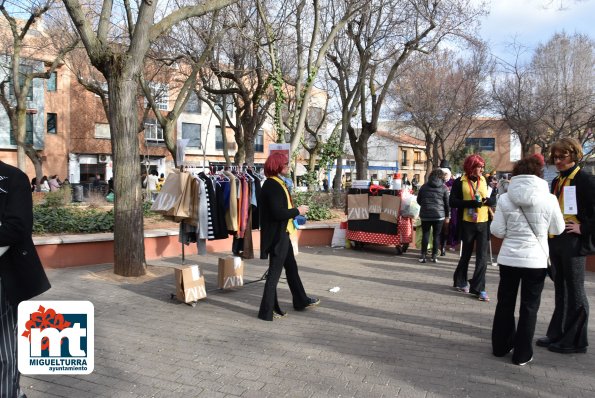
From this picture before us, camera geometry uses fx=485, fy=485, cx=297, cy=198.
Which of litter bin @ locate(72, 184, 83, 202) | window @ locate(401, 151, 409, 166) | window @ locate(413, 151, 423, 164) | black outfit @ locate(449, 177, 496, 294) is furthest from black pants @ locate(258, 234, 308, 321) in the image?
window @ locate(413, 151, 423, 164)

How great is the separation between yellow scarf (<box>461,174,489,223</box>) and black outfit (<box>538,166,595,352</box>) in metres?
1.93

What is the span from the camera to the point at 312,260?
30.5ft

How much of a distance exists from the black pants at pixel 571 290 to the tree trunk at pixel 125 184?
5573mm

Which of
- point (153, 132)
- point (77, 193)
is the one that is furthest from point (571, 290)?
point (153, 132)

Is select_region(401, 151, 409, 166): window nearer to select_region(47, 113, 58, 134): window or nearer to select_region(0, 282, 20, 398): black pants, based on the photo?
select_region(47, 113, 58, 134): window

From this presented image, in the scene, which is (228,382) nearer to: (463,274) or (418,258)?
(463,274)

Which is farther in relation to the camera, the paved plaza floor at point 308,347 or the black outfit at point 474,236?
the black outfit at point 474,236

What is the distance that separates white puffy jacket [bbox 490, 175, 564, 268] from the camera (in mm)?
4070

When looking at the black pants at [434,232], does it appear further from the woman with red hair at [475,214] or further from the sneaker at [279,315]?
the sneaker at [279,315]

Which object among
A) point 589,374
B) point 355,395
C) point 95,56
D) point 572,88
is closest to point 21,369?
point 355,395

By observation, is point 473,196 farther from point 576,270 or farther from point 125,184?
point 125,184

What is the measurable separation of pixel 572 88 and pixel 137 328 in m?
23.7

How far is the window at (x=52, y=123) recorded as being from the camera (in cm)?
3578

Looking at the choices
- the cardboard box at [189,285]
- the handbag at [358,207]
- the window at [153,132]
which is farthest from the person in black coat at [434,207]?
the window at [153,132]
